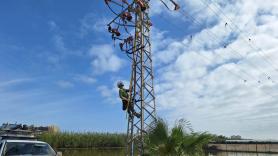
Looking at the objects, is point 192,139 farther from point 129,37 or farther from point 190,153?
point 129,37

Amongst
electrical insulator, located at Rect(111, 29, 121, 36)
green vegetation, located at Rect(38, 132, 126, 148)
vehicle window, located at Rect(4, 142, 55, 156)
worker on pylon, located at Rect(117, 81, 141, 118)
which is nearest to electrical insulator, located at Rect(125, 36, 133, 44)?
electrical insulator, located at Rect(111, 29, 121, 36)

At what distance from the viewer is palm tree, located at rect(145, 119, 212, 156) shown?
10742mm

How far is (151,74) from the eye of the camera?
19.4 metres

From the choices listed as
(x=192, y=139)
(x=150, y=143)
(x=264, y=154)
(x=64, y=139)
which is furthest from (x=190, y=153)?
(x=64, y=139)

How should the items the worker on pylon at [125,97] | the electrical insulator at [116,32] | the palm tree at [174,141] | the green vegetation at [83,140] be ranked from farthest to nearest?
the green vegetation at [83,140]
the electrical insulator at [116,32]
the worker on pylon at [125,97]
the palm tree at [174,141]

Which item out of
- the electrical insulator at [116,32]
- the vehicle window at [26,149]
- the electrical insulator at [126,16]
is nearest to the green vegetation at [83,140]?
the electrical insulator at [116,32]

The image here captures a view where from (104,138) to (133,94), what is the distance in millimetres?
40660

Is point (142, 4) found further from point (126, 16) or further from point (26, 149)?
point (26, 149)

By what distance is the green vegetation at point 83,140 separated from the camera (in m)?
52.5

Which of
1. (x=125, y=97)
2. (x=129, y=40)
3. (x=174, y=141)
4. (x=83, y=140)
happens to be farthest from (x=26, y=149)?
(x=83, y=140)

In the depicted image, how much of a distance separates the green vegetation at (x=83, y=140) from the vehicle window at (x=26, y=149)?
40.2 m

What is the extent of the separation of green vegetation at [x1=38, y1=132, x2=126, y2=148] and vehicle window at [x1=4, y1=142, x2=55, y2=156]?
4022 cm

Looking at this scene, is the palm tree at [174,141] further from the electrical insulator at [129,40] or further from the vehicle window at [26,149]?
the electrical insulator at [129,40]

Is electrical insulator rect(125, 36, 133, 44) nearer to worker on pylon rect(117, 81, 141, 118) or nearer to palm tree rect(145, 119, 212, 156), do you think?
worker on pylon rect(117, 81, 141, 118)
